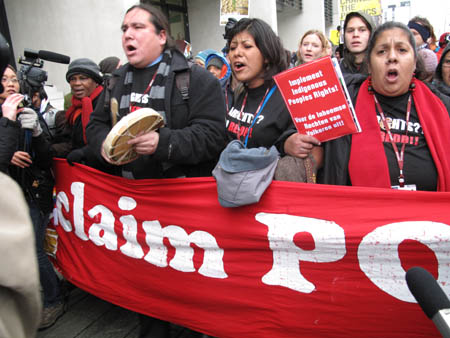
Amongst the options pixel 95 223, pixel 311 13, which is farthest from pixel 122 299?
pixel 311 13

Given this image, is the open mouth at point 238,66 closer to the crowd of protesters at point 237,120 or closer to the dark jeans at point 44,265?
the crowd of protesters at point 237,120

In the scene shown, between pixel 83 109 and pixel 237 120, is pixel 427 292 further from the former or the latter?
pixel 83 109

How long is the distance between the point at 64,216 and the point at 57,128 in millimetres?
872

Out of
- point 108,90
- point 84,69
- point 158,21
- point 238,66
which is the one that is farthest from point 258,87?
point 84,69

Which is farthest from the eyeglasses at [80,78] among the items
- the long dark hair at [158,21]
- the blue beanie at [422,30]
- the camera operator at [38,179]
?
the blue beanie at [422,30]

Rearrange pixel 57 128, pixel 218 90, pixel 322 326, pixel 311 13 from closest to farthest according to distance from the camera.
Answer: pixel 322 326 → pixel 218 90 → pixel 57 128 → pixel 311 13

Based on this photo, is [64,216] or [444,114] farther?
[64,216]

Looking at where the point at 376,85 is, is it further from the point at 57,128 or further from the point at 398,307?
the point at 57,128

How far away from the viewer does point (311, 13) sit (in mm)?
15430

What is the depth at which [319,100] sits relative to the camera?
1845mm

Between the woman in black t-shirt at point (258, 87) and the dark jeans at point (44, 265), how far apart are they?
1606 mm

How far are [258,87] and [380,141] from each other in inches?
33.0

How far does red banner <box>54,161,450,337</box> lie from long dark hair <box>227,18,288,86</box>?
33.0 inches

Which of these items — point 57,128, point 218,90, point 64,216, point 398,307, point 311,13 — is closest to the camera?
point 398,307
